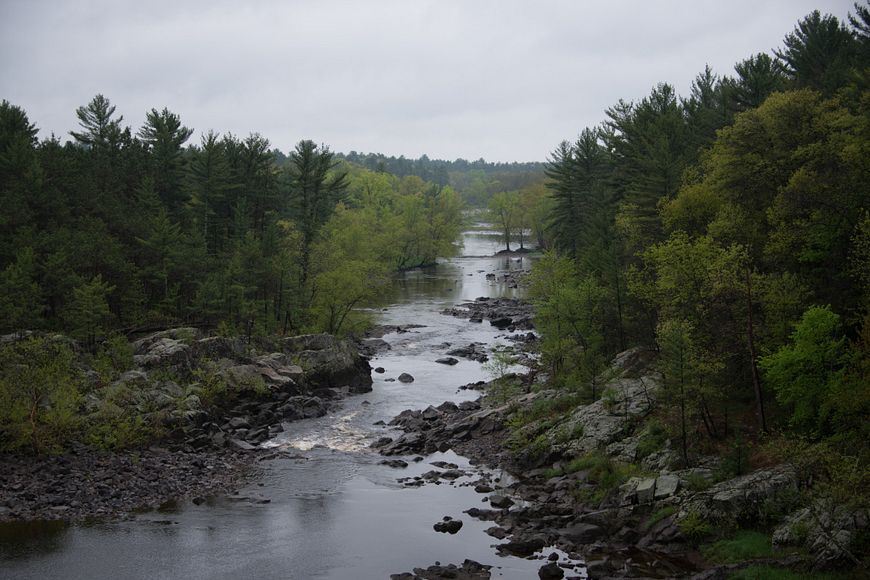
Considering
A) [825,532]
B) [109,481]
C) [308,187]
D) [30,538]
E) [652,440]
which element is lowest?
[30,538]

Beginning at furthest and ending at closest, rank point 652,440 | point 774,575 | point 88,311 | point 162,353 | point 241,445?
point 162,353
point 88,311
point 241,445
point 652,440
point 774,575

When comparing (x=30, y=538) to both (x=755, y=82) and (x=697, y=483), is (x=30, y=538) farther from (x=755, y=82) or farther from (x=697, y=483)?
(x=755, y=82)

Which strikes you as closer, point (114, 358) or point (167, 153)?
point (114, 358)

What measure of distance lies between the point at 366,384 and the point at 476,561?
95.5 feet

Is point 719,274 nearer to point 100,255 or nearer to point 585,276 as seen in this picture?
point 585,276

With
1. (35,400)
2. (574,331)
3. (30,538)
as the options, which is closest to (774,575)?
(574,331)

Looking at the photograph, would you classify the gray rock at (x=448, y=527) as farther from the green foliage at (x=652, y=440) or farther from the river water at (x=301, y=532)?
the green foliage at (x=652, y=440)

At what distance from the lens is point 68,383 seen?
131ft

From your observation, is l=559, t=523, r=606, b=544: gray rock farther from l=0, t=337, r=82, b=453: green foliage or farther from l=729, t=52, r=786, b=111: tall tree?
l=729, t=52, r=786, b=111: tall tree

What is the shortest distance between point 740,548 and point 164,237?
153 feet

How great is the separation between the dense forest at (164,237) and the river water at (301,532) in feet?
56.5

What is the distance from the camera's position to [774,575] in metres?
22.4

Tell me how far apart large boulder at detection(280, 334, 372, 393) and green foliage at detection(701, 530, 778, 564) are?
33.3 meters

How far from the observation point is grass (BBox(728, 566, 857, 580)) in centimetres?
2158
